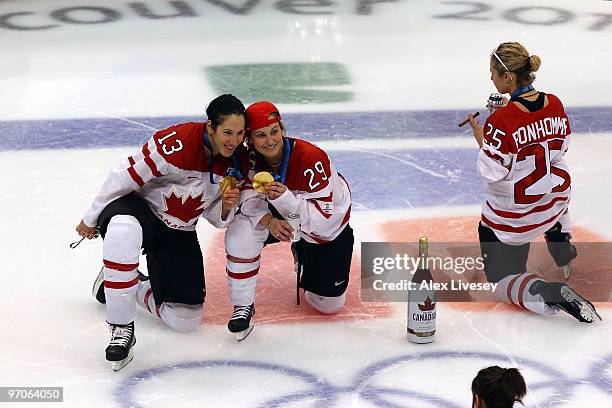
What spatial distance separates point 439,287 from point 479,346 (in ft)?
1.58

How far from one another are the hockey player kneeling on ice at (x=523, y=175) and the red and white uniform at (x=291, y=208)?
1.80 feet

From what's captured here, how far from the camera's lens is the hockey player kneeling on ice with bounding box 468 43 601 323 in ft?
13.9

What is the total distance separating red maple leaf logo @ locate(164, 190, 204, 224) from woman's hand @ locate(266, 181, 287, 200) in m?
0.27

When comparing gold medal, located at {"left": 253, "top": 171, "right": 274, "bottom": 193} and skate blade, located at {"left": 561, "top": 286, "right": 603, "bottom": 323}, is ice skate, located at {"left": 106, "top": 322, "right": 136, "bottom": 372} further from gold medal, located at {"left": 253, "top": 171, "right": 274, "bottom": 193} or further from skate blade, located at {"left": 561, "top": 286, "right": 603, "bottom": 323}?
skate blade, located at {"left": 561, "top": 286, "right": 603, "bottom": 323}

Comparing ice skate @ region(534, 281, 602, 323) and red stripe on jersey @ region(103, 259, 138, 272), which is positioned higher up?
red stripe on jersey @ region(103, 259, 138, 272)

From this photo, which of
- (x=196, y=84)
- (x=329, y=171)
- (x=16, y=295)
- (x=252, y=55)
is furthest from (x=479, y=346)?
(x=252, y=55)

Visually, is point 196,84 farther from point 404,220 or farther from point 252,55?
point 404,220

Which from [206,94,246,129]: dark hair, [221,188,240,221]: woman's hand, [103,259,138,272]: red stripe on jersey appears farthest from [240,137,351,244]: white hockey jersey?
[103,259,138,272]: red stripe on jersey

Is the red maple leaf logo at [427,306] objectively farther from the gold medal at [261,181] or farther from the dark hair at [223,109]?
the dark hair at [223,109]

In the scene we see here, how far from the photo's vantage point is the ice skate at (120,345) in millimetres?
3954

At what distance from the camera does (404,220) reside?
5.26 m

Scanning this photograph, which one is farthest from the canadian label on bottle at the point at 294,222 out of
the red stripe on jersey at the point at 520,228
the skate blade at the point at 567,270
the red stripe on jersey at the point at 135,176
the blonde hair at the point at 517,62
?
the skate blade at the point at 567,270

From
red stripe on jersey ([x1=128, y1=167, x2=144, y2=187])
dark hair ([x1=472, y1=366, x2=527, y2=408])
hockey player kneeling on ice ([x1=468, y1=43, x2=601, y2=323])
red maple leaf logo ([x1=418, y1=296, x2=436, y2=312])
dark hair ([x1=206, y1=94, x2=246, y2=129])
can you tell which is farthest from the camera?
hockey player kneeling on ice ([x1=468, y1=43, x2=601, y2=323])

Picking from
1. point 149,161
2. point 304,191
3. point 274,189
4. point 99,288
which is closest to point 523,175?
point 304,191
